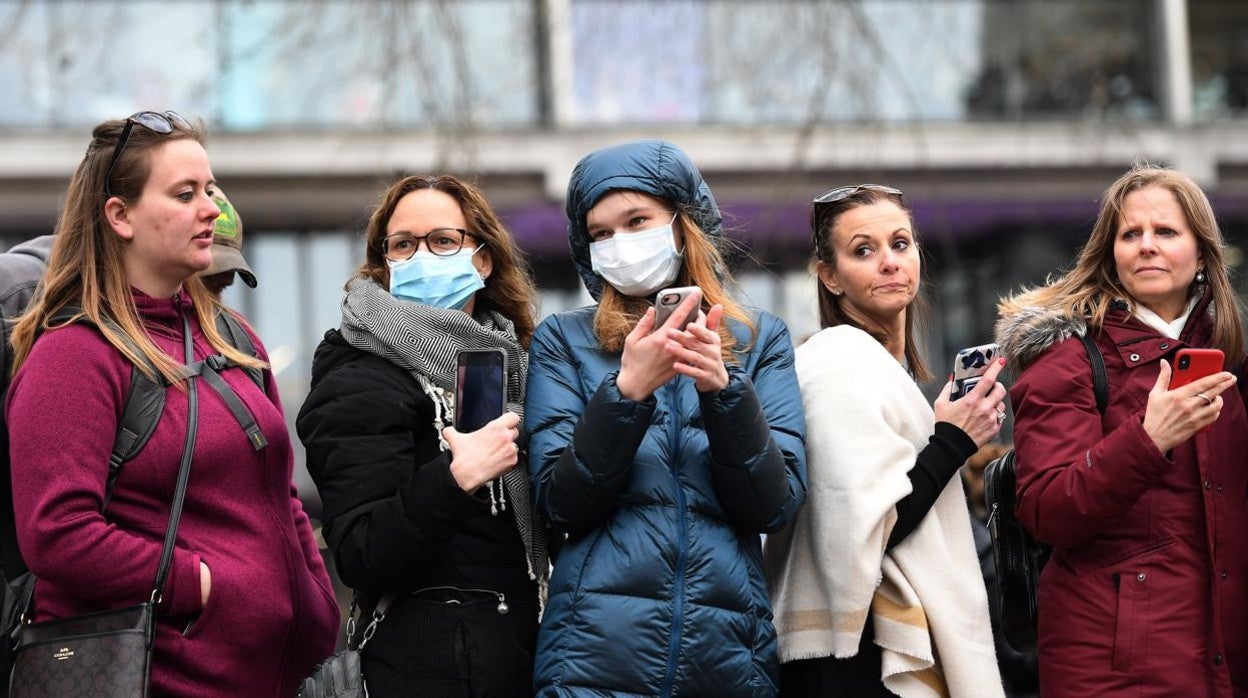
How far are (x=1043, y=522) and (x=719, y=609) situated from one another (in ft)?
2.74

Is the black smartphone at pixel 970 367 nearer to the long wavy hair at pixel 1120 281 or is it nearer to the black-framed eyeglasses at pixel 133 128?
the long wavy hair at pixel 1120 281

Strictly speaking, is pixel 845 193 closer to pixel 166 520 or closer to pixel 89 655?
pixel 166 520

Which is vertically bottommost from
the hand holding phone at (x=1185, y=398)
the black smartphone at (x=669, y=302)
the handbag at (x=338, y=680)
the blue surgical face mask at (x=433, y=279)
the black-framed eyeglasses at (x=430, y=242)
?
the handbag at (x=338, y=680)

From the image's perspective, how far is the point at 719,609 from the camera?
10.7 feet

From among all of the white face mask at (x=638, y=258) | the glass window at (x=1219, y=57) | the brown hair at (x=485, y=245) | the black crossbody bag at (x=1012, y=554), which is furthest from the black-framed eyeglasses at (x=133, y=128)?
the glass window at (x=1219, y=57)

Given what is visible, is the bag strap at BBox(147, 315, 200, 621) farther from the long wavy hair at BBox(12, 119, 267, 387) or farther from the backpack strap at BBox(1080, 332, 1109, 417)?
the backpack strap at BBox(1080, 332, 1109, 417)

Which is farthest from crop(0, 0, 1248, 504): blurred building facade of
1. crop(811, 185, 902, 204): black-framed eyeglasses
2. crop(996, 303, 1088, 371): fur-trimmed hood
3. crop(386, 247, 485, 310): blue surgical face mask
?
crop(386, 247, 485, 310): blue surgical face mask

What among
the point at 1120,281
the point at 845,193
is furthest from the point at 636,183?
the point at 1120,281

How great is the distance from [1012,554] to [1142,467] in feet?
2.12

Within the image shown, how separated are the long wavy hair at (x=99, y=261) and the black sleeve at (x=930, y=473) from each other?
5.85 ft

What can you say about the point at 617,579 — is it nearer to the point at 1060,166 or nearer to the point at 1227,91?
the point at 1060,166

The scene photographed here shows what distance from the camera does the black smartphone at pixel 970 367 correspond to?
12.4 ft

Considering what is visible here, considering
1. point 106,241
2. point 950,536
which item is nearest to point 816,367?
point 950,536

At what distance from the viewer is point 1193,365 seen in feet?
11.2
